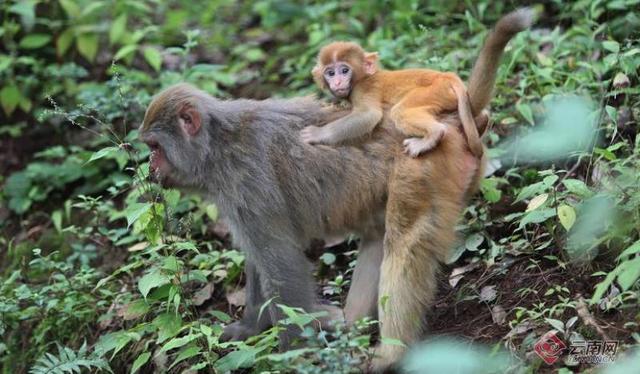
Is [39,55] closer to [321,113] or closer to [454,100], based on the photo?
[321,113]

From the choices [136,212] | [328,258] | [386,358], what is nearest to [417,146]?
[386,358]

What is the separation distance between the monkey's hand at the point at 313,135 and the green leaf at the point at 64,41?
4.72 metres

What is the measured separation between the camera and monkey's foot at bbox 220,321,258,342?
253 inches

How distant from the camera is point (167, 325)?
5848mm

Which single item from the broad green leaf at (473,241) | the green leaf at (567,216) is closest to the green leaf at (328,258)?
the broad green leaf at (473,241)

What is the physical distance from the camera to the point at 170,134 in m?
6.03

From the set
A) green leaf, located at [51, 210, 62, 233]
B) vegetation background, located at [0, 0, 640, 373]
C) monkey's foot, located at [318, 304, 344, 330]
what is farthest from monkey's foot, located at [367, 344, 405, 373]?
green leaf, located at [51, 210, 62, 233]

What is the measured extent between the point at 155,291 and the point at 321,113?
5.83ft

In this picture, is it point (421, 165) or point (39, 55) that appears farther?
point (39, 55)

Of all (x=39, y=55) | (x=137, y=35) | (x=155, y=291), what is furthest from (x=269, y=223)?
(x=39, y=55)

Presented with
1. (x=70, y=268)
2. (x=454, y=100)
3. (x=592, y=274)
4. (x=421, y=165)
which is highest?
(x=454, y=100)

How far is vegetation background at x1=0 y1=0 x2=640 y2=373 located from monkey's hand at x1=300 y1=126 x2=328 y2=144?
1.04 m

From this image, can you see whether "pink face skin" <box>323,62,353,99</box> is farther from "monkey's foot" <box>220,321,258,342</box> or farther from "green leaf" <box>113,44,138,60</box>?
"green leaf" <box>113,44,138,60</box>

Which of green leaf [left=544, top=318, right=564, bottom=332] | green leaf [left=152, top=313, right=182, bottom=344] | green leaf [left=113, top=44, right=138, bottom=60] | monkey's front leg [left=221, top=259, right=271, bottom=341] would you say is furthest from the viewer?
green leaf [left=113, top=44, right=138, bottom=60]
